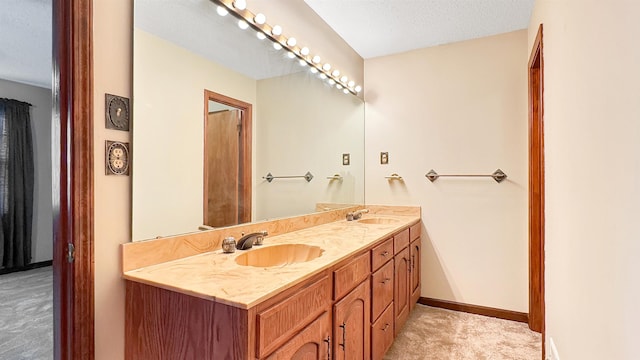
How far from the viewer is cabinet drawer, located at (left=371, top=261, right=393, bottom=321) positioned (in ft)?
5.87

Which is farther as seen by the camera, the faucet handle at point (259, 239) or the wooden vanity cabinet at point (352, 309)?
the faucet handle at point (259, 239)

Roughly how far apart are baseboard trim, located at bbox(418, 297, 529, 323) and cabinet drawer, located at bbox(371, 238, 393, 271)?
1142 millimetres

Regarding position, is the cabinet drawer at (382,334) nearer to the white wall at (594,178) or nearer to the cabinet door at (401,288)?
the cabinet door at (401,288)

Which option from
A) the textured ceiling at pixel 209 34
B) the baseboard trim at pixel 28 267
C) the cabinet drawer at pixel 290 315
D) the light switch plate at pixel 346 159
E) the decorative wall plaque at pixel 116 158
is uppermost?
the textured ceiling at pixel 209 34

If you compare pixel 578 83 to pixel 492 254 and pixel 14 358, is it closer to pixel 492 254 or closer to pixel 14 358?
pixel 492 254

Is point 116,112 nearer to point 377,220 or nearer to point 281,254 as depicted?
point 281,254

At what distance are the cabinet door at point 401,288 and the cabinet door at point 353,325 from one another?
1.79 feet

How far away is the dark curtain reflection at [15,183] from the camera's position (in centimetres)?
392

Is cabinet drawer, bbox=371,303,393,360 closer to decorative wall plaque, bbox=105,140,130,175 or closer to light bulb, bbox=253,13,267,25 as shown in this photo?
decorative wall plaque, bbox=105,140,130,175

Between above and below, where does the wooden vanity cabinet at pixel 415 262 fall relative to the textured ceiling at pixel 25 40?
below

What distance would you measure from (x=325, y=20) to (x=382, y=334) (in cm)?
225

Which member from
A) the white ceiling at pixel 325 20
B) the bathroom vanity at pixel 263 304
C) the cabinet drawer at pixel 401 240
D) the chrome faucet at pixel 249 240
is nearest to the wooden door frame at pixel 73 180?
the bathroom vanity at pixel 263 304

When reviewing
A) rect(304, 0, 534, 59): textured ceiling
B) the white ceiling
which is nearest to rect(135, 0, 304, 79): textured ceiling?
the white ceiling

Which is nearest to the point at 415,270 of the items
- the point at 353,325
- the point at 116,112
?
the point at 353,325
